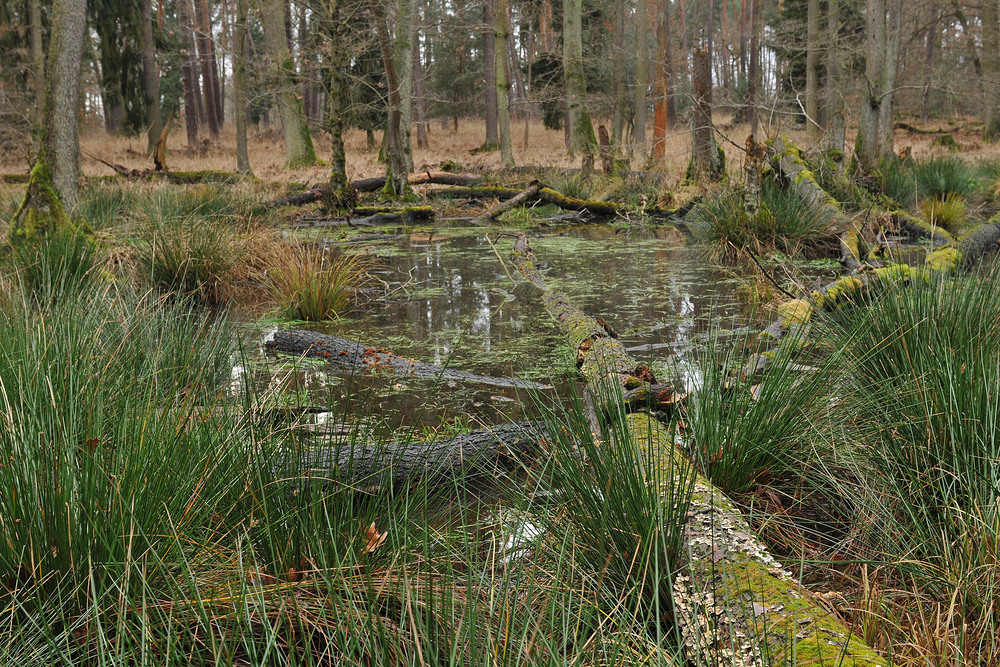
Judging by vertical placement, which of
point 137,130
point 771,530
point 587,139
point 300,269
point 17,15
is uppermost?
point 17,15

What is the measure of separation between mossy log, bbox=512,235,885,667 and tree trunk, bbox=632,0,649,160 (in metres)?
13.3

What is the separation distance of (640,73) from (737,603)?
17.1 meters

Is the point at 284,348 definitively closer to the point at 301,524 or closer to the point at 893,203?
the point at 301,524

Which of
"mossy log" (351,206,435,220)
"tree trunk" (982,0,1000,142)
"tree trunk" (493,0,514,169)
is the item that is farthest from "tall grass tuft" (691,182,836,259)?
"tree trunk" (982,0,1000,142)

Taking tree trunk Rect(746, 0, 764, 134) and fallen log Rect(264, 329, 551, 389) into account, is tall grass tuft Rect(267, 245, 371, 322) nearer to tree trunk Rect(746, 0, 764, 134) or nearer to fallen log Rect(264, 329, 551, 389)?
fallen log Rect(264, 329, 551, 389)

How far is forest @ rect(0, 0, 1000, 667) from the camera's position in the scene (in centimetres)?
132

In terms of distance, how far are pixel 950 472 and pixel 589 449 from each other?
2.75 ft

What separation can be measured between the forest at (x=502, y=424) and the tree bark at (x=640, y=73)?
602 cm

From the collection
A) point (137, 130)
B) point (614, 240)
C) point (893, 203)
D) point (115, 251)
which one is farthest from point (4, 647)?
point (137, 130)

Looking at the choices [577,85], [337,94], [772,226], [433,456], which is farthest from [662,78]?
[433,456]

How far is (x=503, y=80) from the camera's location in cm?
1595

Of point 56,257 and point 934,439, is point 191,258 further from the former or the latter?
point 934,439

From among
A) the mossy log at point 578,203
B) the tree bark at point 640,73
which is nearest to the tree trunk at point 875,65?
the mossy log at point 578,203

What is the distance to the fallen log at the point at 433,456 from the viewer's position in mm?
1819
